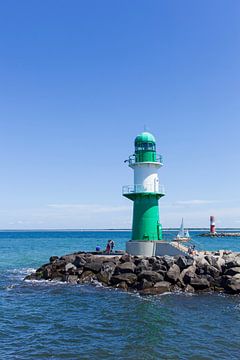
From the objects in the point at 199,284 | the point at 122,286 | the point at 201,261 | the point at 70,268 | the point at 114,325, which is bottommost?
the point at 114,325

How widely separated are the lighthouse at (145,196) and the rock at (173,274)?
4777 mm

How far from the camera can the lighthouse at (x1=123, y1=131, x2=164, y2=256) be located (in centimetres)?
2761

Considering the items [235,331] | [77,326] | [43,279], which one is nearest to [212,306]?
[235,331]

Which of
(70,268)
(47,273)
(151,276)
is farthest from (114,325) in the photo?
(47,273)

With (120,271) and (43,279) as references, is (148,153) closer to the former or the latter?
(120,271)

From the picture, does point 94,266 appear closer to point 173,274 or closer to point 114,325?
point 173,274

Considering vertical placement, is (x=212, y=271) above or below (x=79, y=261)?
below

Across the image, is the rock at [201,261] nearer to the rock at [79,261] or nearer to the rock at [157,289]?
the rock at [157,289]

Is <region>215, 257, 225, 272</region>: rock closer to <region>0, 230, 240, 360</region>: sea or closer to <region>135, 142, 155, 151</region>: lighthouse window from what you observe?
<region>0, 230, 240, 360</region>: sea

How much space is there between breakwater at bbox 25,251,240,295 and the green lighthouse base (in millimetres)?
760

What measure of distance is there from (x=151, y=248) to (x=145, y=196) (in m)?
3.62

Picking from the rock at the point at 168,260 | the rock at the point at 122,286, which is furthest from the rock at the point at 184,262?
the rock at the point at 122,286

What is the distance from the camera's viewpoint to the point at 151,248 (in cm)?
2688

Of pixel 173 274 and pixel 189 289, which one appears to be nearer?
pixel 189 289
